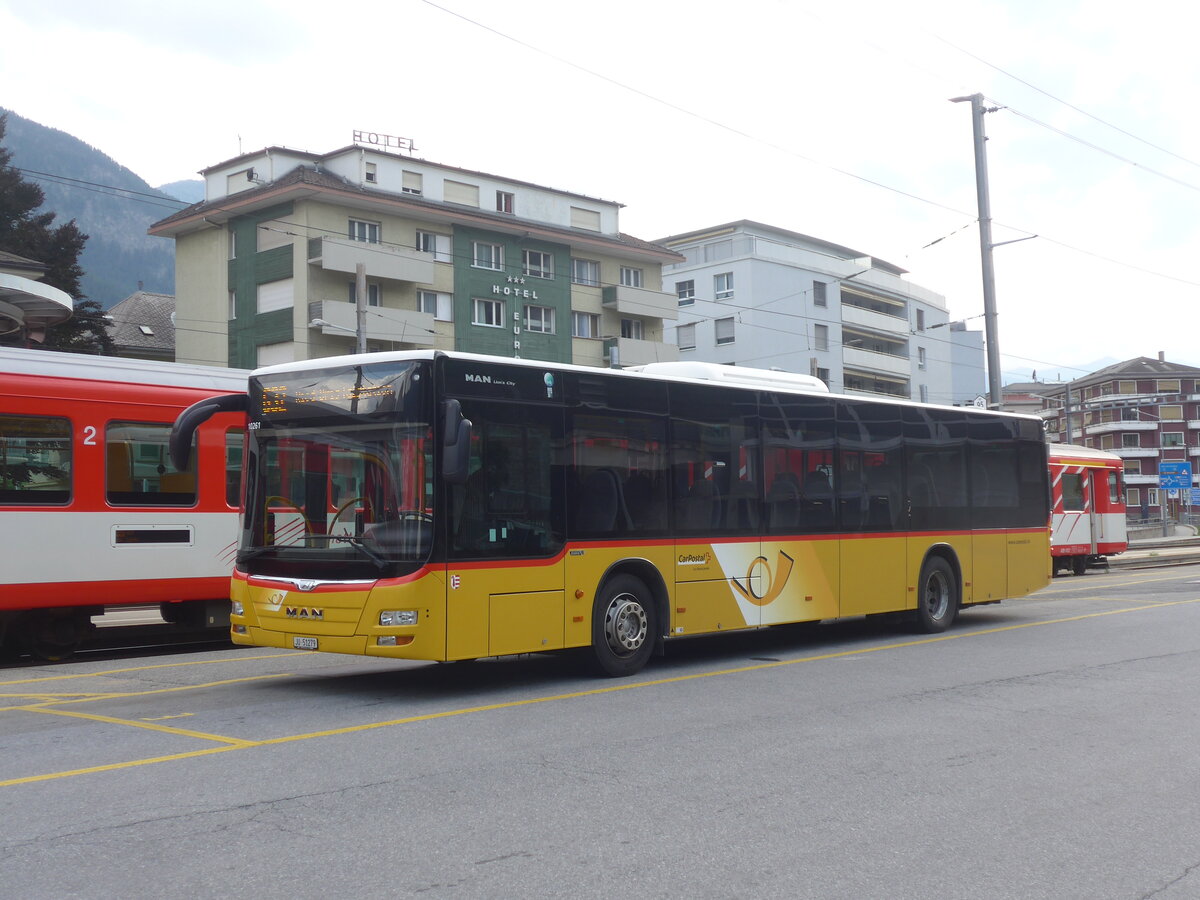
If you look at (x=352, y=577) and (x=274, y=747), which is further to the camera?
(x=352, y=577)

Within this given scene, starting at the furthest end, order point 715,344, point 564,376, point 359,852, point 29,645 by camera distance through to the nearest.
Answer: point 715,344 < point 29,645 < point 564,376 < point 359,852

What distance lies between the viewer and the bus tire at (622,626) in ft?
36.3

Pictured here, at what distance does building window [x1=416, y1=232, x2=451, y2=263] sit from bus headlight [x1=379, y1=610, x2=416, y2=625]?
39.9 meters

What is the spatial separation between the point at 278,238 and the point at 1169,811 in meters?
43.7


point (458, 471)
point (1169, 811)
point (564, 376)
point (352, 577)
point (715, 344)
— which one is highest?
point (715, 344)

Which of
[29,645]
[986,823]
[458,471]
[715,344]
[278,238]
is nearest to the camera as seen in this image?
[986,823]

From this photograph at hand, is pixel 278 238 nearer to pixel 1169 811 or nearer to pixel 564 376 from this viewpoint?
pixel 564 376

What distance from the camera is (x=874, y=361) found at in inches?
3086

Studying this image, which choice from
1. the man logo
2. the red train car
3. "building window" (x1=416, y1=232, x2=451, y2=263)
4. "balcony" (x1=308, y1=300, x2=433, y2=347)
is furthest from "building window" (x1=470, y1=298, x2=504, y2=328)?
the man logo

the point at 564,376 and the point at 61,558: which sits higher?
the point at 564,376

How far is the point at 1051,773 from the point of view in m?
7.22

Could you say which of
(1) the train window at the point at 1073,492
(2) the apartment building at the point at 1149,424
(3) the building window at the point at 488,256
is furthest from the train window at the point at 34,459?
(2) the apartment building at the point at 1149,424

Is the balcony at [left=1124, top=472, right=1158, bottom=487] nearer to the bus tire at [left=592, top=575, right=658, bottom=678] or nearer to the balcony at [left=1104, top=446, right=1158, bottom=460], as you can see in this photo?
the balcony at [left=1104, top=446, right=1158, bottom=460]

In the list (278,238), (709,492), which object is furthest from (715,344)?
(709,492)
